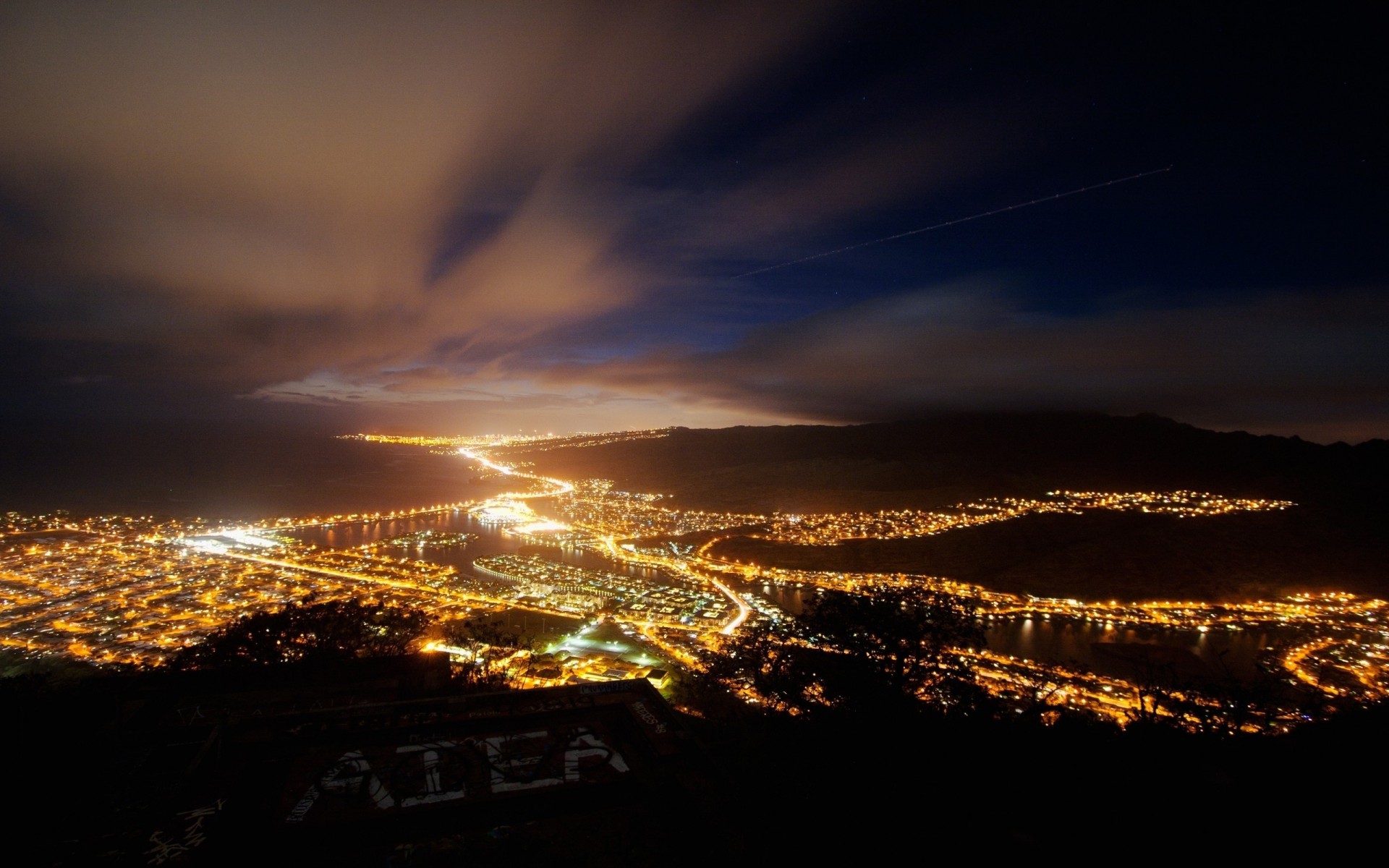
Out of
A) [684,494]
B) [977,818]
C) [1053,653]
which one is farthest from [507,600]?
[684,494]

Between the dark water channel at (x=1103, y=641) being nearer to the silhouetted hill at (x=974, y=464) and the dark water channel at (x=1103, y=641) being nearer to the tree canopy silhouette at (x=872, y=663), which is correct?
the tree canopy silhouette at (x=872, y=663)

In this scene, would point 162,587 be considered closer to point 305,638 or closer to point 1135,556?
point 305,638

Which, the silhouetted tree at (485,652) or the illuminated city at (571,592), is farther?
the illuminated city at (571,592)

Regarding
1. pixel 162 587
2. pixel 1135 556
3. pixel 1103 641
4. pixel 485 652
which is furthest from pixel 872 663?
pixel 162 587

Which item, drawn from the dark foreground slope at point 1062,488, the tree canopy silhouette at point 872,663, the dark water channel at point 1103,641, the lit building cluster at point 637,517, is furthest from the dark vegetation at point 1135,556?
the tree canopy silhouette at point 872,663

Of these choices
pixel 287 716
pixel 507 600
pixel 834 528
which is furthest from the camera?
pixel 834 528

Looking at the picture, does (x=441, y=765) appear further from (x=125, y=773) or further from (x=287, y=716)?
(x=125, y=773)
